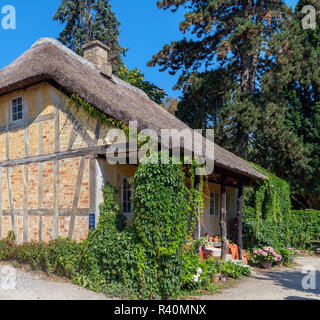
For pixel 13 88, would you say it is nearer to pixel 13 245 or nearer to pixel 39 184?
pixel 39 184

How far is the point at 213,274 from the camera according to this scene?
794 centimetres

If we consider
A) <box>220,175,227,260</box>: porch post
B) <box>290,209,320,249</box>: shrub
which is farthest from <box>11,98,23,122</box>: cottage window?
<box>290,209,320,249</box>: shrub

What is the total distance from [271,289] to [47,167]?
603 centimetres

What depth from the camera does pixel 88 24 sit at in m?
25.2

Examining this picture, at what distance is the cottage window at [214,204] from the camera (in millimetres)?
13953

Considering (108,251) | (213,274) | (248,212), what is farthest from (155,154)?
(248,212)

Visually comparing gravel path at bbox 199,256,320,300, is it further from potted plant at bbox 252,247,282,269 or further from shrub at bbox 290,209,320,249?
shrub at bbox 290,209,320,249

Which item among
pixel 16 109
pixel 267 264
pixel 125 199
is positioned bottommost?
pixel 267 264

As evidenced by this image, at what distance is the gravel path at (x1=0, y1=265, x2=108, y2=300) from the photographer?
613 cm

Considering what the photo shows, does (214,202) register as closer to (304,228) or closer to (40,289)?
(304,228)

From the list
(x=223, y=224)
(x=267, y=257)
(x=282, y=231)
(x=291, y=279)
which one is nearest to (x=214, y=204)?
(x=282, y=231)

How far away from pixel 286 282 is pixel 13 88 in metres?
8.74

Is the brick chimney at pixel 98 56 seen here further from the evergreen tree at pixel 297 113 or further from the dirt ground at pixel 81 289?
the evergreen tree at pixel 297 113
